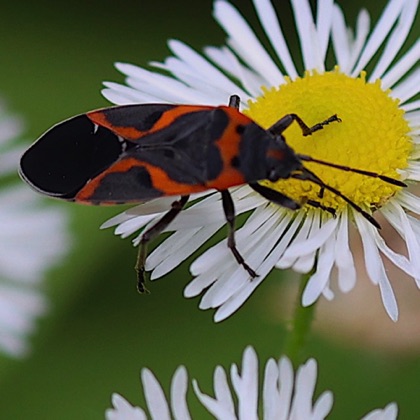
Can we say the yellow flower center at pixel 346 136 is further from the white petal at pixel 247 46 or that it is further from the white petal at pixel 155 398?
the white petal at pixel 155 398

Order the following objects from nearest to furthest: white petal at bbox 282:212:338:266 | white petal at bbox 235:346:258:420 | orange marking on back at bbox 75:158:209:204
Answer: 1. white petal at bbox 235:346:258:420
2. white petal at bbox 282:212:338:266
3. orange marking on back at bbox 75:158:209:204

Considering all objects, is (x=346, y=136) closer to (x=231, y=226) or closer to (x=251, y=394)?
(x=231, y=226)

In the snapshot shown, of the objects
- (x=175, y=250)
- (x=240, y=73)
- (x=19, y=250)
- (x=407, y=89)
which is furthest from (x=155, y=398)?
(x=19, y=250)

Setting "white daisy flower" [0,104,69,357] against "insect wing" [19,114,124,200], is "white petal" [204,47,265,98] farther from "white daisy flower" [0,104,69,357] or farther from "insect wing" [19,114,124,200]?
"white daisy flower" [0,104,69,357]

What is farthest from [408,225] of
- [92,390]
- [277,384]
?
[92,390]

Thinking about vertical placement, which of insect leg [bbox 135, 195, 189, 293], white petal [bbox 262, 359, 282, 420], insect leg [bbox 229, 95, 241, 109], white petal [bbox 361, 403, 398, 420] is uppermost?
insect leg [bbox 229, 95, 241, 109]

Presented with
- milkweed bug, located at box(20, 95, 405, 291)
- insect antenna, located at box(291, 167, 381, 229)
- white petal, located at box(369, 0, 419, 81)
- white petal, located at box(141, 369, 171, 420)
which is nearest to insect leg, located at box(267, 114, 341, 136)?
milkweed bug, located at box(20, 95, 405, 291)

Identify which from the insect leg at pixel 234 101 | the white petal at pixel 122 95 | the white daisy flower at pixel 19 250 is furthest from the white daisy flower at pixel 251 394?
the white daisy flower at pixel 19 250

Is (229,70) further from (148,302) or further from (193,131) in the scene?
(148,302)
